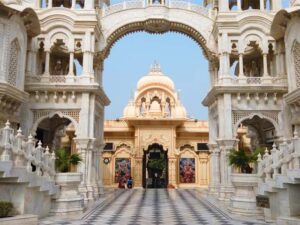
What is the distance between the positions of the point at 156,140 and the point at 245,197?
1317 cm

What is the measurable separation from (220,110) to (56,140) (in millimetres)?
8990

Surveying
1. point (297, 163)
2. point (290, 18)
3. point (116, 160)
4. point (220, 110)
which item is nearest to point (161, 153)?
point (116, 160)

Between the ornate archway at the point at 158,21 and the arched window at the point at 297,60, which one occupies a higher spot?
the ornate archway at the point at 158,21

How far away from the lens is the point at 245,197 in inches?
453

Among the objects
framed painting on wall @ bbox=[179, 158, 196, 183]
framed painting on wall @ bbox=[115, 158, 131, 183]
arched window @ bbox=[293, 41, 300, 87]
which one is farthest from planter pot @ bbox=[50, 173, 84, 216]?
framed painting on wall @ bbox=[179, 158, 196, 183]

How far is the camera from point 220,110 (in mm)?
15750

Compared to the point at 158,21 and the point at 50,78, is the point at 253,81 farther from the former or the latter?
the point at 50,78

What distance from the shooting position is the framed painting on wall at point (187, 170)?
24828 mm

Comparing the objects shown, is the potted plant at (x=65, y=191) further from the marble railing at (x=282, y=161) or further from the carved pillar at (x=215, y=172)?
the carved pillar at (x=215, y=172)

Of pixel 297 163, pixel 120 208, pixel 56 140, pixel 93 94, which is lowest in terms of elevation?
pixel 120 208

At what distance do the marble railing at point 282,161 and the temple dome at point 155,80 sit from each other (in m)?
15.9

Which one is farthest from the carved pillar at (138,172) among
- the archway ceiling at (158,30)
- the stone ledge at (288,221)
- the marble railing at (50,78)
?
the stone ledge at (288,221)

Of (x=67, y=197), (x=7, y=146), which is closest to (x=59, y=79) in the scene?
(x=67, y=197)

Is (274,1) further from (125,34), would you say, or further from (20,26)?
(20,26)
